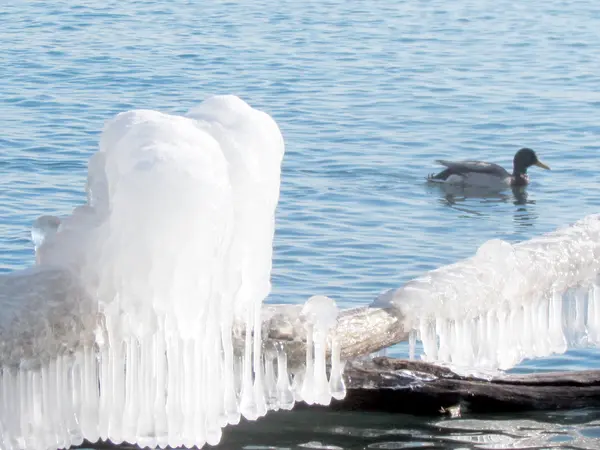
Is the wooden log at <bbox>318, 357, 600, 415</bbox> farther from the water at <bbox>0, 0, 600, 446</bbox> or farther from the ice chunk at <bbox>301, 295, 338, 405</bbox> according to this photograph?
the water at <bbox>0, 0, 600, 446</bbox>

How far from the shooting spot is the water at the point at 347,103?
1686 centimetres

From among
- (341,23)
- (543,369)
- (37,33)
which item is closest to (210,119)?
(543,369)

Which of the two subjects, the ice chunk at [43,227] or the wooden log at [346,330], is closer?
the ice chunk at [43,227]

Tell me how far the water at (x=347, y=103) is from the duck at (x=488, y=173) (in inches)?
9.2

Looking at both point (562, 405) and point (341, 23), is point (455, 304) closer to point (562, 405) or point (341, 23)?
point (562, 405)

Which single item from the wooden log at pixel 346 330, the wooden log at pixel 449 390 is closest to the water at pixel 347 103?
the wooden log at pixel 449 390

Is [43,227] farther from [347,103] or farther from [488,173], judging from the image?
[347,103]

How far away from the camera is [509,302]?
874 centimetres

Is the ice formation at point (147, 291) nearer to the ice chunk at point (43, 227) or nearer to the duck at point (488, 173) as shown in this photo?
the ice chunk at point (43, 227)

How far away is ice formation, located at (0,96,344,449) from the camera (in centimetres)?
634

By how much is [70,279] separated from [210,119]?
3.32 feet

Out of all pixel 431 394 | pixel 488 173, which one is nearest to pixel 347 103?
pixel 488 173

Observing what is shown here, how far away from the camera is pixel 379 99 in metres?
26.3

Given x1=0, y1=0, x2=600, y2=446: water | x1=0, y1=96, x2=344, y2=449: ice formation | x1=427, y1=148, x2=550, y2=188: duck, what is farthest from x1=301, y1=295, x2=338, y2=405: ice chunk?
x1=427, y1=148, x2=550, y2=188: duck
